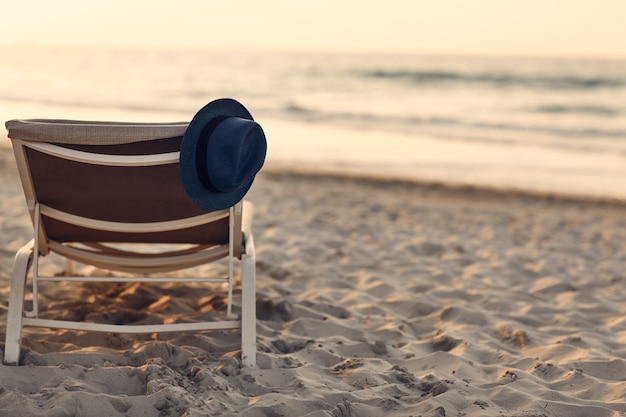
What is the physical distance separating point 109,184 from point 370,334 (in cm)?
152

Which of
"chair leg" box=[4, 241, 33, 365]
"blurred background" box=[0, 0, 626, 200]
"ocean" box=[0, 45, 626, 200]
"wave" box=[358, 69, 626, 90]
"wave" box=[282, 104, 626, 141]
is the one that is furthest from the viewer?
"wave" box=[358, 69, 626, 90]

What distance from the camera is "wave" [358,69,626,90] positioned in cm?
2734

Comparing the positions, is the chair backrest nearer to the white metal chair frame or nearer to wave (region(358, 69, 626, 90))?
the white metal chair frame

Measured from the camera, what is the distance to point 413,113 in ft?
59.4

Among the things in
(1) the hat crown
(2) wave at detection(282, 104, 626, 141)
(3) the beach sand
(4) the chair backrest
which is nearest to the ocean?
(2) wave at detection(282, 104, 626, 141)

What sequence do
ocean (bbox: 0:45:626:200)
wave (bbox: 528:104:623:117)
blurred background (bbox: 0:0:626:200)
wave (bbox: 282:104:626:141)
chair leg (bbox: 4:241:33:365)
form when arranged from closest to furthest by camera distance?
1. chair leg (bbox: 4:241:33:365)
2. ocean (bbox: 0:45:626:200)
3. blurred background (bbox: 0:0:626:200)
4. wave (bbox: 282:104:626:141)
5. wave (bbox: 528:104:623:117)

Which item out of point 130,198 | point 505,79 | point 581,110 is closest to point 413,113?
point 581,110

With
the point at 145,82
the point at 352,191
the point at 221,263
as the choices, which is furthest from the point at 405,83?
the point at 221,263

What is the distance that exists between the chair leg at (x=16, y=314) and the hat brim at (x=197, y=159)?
0.86m

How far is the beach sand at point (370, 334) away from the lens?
8.31 ft

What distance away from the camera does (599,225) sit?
255 inches

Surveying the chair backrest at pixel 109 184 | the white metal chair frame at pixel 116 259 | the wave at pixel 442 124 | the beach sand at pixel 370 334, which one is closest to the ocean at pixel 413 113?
the wave at pixel 442 124

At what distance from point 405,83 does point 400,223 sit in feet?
79.1

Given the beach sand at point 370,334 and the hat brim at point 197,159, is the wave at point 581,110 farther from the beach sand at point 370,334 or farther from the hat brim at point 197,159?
the hat brim at point 197,159
